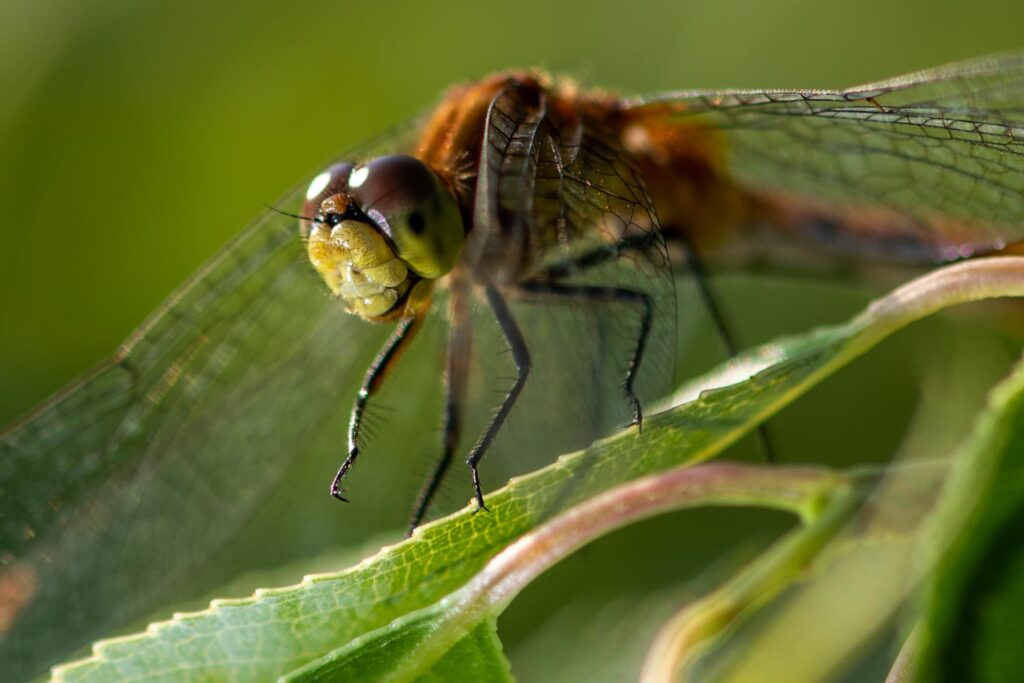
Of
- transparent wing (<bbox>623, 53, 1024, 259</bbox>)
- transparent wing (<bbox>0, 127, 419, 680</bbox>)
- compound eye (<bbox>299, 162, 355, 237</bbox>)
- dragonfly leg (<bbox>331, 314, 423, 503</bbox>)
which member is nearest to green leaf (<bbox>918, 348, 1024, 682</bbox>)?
transparent wing (<bbox>623, 53, 1024, 259</bbox>)

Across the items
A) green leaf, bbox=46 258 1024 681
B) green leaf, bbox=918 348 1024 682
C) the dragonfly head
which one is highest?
the dragonfly head

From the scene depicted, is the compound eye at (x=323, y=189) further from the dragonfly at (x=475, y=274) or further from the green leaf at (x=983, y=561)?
the green leaf at (x=983, y=561)

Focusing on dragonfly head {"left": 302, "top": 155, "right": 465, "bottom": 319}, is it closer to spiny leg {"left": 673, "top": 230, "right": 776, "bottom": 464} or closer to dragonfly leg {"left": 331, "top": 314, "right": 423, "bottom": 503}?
dragonfly leg {"left": 331, "top": 314, "right": 423, "bottom": 503}

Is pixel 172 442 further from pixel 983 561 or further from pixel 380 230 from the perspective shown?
pixel 983 561

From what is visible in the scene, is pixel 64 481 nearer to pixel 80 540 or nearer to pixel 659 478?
pixel 80 540

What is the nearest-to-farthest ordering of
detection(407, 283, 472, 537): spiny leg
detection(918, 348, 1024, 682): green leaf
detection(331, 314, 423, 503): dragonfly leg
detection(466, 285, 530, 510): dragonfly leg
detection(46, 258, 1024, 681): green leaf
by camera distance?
detection(918, 348, 1024, 682): green leaf → detection(46, 258, 1024, 681): green leaf → detection(466, 285, 530, 510): dragonfly leg → detection(331, 314, 423, 503): dragonfly leg → detection(407, 283, 472, 537): spiny leg

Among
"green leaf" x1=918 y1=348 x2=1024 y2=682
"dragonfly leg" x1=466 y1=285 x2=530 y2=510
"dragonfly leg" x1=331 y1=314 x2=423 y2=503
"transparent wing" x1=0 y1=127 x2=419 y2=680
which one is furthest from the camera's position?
"transparent wing" x1=0 y1=127 x2=419 y2=680

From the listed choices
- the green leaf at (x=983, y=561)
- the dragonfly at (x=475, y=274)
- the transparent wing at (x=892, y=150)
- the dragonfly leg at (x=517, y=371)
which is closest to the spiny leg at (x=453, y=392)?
the dragonfly at (x=475, y=274)
